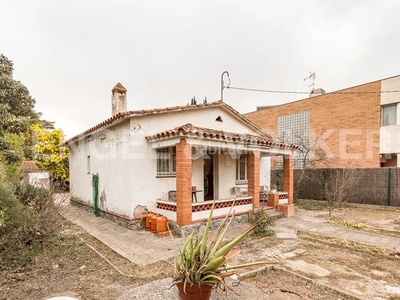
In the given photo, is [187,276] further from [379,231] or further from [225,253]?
[379,231]

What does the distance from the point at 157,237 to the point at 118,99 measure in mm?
7253

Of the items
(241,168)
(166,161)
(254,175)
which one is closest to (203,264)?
(166,161)

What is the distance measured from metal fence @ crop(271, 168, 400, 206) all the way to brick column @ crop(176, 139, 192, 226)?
10116 mm

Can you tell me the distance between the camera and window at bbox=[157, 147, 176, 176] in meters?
9.33

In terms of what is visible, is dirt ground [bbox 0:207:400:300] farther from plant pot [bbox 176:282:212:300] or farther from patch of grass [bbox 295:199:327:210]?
patch of grass [bbox 295:199:327:210]

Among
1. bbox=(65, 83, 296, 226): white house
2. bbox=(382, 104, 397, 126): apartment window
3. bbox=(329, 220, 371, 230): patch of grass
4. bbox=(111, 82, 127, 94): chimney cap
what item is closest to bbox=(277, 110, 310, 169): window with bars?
bbox=(382, 104, 397, 126): apartment window

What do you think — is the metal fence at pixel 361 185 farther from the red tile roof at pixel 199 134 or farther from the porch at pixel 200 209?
the porch at pixel 200 209

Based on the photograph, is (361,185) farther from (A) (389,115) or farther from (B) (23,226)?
(B) (23,226)

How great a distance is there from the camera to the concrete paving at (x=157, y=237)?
6.27 meters

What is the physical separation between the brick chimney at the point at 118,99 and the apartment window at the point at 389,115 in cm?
1696

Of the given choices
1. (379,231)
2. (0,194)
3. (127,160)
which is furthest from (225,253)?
(379,231)

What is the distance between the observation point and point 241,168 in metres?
13.2

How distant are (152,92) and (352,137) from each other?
52.1 ft

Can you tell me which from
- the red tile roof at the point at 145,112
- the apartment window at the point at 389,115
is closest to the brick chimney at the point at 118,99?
the red tile roof at the point at 145,112
